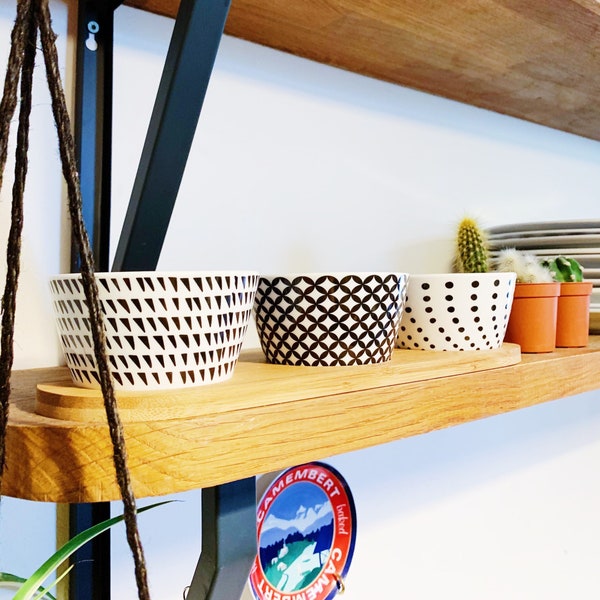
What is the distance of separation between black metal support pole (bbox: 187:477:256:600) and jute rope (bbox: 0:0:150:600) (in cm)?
9

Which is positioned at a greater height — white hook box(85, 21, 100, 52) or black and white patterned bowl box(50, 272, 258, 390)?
white hook box(85, 21, 100, 52)

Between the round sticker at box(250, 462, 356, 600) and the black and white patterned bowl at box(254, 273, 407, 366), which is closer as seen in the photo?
the black and white patterned bowl at box(254, 273, 407, 366)

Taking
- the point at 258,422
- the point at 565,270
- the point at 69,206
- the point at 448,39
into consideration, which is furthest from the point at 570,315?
the point at 69,206

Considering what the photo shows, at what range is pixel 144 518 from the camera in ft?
1.76

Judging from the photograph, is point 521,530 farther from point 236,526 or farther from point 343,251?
point 236,526

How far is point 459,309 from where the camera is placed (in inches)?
19.3

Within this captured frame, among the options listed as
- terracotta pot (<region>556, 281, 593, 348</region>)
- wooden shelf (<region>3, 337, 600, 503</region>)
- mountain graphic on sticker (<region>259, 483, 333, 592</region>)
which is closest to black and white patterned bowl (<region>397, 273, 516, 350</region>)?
wooden shelf (<region>3, 337, 600, 503</region>)

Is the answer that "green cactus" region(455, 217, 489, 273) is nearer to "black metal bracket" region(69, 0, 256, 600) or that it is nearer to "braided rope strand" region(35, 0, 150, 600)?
"black metal bracket" region(69, 0, 256, 600)

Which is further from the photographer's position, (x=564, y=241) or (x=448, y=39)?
(x=564, y=241)

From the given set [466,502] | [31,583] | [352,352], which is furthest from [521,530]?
[31,583]

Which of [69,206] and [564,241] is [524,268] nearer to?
[564,241]

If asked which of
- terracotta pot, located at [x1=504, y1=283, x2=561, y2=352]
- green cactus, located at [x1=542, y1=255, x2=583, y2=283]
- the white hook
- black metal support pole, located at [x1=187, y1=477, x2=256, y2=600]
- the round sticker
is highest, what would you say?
the white hook

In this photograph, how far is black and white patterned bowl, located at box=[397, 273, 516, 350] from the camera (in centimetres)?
49

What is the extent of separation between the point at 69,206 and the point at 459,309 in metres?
0.34
